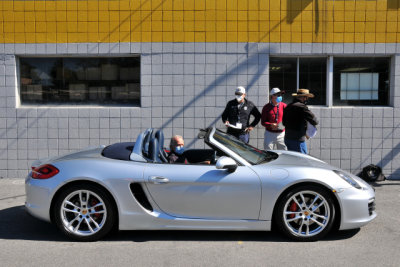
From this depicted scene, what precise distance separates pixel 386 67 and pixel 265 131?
119 inches

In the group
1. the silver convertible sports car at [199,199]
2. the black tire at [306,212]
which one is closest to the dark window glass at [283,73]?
the silver convertible sports car at [199,199]

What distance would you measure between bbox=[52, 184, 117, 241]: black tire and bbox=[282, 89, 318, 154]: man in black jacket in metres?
3.38

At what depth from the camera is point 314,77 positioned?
8719 millimetres

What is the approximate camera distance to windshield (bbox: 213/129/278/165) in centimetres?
498

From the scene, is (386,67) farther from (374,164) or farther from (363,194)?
(363,194)

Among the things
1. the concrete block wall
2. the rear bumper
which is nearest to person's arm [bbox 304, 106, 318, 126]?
the concrete block wall

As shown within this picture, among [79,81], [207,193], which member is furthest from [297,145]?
[79,81]

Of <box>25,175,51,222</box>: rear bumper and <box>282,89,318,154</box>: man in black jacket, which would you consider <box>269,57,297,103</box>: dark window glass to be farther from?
<box>25,175,51,222</box>: rear bumper

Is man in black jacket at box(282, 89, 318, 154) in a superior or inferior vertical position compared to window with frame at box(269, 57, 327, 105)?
inferior

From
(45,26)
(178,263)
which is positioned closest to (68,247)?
(178,263)

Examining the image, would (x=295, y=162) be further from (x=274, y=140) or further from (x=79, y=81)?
(x=79, y=81)

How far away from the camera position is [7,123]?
27.8ft

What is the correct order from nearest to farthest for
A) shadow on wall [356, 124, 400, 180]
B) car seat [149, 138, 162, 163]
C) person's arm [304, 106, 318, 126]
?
car seat [149, 138, 162, 163] < person's arm [304, 106, 318, 126] < shadow on wall [356, 124, 400, 180]

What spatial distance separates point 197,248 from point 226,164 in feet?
3.12
